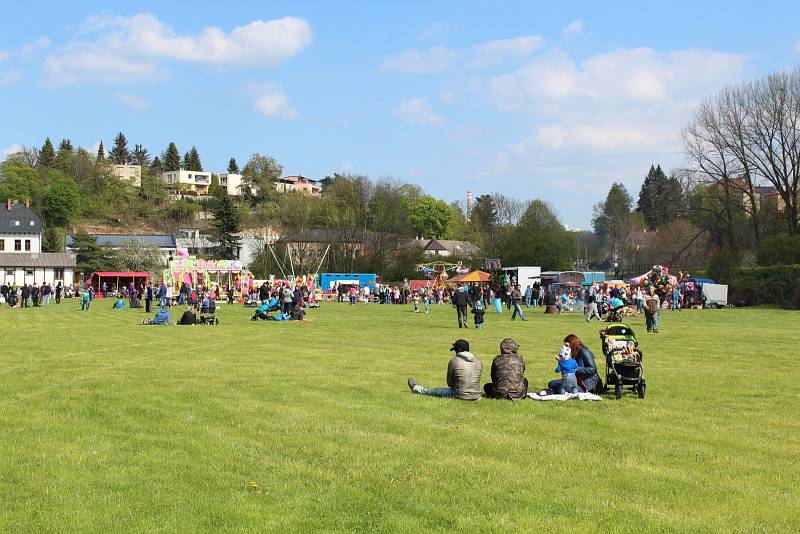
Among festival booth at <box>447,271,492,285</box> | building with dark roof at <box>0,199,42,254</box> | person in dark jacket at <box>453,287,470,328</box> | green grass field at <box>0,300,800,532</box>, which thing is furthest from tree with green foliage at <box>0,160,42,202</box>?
green grass field at <box>0,300,800,532</box>

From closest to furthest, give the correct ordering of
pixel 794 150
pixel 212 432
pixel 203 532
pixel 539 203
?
pixel 203 532, pixel 212 432, pixel 794 150, pixel 539 203

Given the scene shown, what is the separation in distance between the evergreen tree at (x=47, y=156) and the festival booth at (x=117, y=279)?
57.1 meters

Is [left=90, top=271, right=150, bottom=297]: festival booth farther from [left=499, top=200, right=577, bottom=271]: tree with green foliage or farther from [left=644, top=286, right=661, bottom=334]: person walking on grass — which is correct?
[left=644, top=286, right=661, bottom=334]: person walking on grass

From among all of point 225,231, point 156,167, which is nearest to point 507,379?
point 225,231

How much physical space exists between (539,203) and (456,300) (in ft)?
296

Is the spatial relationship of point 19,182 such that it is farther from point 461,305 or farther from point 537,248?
point 461,305

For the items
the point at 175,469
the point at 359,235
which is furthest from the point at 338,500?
the point at 359,235

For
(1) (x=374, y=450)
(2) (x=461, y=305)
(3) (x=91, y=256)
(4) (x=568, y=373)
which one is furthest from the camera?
(3) (x=91, y=256)

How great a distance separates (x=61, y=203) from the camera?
386ft

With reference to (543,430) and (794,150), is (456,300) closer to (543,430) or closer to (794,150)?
(543,430)

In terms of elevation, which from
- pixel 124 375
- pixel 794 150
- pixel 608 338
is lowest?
pixel 124 375

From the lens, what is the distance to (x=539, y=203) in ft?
395

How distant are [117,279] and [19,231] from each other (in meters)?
23.3

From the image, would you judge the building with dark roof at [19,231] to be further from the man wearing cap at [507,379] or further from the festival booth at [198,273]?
the man wearing cap at [507,379]
